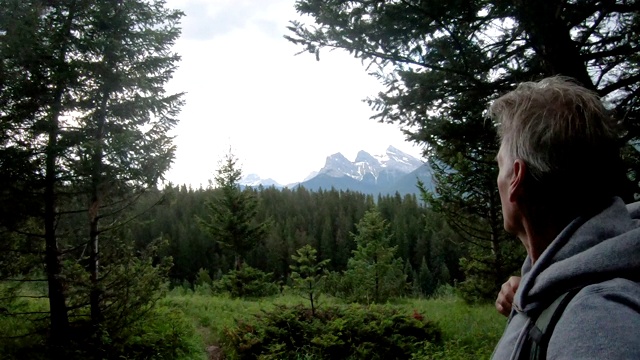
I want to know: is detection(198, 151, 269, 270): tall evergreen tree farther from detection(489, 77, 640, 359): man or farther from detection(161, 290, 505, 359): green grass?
detection(489, 77, 640, 359): man

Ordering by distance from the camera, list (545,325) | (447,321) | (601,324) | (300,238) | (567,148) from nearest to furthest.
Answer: (601,324) < (545,325) < (567,148) < (447,321) < (300,238)

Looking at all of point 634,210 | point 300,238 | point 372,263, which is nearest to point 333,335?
point 634,210

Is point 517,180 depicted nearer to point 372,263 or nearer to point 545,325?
point 545,325

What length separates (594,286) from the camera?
90 cm

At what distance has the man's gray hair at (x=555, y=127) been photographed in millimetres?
1160

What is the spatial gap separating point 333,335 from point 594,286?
8705mm

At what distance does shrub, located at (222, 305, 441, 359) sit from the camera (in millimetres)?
8656

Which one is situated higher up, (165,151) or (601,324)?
(165,151)

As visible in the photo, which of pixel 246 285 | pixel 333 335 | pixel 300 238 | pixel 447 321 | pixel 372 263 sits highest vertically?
pixel 333 335

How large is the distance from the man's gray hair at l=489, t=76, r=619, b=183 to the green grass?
275 inches

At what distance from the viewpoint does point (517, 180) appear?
4.21 feet

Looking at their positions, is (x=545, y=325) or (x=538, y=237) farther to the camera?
(x=538, y=237)

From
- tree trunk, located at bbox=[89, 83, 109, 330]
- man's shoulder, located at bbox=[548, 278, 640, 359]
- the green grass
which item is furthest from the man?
tree trunk, located at bbox=[89, 83, 109, 330]

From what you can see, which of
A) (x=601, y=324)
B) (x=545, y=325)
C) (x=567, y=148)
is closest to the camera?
(x=601, y=324)
